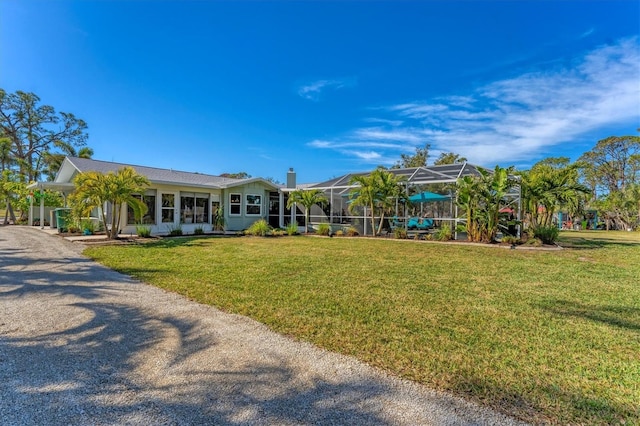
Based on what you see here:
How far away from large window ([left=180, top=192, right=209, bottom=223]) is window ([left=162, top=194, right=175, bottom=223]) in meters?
0.54

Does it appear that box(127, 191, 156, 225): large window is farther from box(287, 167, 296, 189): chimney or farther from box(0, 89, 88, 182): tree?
box(0, 89, 88, 182): tree

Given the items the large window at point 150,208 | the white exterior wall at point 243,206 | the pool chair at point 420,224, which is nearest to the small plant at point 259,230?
the white exterior wall at point 243,206

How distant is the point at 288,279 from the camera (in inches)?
255

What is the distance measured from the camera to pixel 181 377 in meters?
2.73

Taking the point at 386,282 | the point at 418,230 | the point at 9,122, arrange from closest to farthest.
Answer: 1. the point at 386,282
2. the point at 418,230
3. the point at 9,122

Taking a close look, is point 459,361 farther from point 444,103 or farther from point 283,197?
point 444,103

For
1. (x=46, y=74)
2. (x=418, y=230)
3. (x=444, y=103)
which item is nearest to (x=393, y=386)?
(x=418, y=230)

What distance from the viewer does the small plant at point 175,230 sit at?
15438mm

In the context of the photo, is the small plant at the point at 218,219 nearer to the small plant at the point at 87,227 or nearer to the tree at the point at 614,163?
the small plant at the point at 87,227

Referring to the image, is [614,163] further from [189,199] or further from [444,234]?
[189,199]

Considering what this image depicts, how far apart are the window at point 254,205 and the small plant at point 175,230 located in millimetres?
4328

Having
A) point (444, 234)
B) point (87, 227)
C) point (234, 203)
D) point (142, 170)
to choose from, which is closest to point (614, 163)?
point (444, 234)

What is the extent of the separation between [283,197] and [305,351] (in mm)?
Answer: 18394

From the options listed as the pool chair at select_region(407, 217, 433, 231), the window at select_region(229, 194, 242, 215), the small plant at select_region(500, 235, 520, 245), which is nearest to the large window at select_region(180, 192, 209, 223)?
the window at select_region(229, 194, 242, 215)
